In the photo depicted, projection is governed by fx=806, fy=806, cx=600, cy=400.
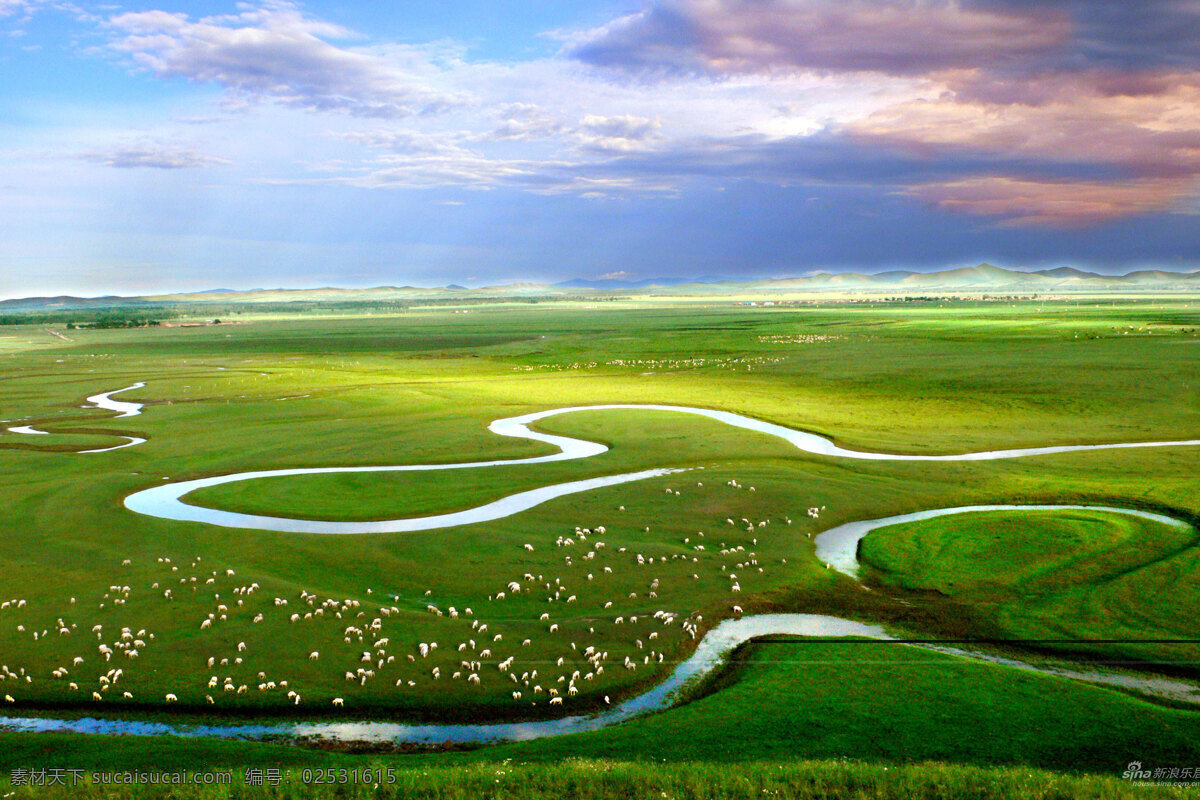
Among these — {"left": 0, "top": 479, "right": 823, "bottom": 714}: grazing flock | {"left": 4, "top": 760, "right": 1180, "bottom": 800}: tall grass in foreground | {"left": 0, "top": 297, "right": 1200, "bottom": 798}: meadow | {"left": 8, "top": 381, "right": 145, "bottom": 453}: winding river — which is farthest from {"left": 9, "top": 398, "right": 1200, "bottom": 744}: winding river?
{"left": 8, "top": 381, "right": 145, "bottom": 453}: winding river

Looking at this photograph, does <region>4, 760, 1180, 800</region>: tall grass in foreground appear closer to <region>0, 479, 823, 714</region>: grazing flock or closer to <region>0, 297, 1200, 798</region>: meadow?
<region>0, 297, 1200, 798</region>: meadow

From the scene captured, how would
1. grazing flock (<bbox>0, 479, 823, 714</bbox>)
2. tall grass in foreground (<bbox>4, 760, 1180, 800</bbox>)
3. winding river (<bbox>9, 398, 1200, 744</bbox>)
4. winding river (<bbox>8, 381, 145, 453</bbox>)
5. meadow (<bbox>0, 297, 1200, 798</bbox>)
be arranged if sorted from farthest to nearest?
winding river (<bbox>8, 381, 145, 453</bbox>)
grazing flock (<bbox>0, 479, 823, 714</bbox>)
winding river (<bbox>9, 398, 1200, 744</bbox>)
meadow (<bbox>0, 297, 1200, 798</bbox>)
tall grass in foreground (<bbox>4, 760, 1180, 800</bbox>)

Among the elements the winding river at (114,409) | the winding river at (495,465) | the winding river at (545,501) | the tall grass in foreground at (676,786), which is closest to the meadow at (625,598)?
the tall grass in foreground at (676,786)

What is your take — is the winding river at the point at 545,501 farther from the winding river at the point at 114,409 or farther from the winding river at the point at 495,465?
the winding river at the point at 114,409

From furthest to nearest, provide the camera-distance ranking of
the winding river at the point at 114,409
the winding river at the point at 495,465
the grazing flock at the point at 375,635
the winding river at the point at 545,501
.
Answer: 1. the winding river at the point at 114,409
2. the winding river at the point at 495,465
3. the grazing flock at the point at 375,635
4. the winding river at the point at 545,501

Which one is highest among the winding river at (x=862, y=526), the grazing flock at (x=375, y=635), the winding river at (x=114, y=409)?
the winding river at (x=114, y=409)

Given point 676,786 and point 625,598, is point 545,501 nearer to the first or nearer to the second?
point 625,598

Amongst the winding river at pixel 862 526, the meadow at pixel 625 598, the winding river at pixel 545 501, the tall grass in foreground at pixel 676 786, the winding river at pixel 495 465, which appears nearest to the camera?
the tall grass in foreground at pixel 676 786
